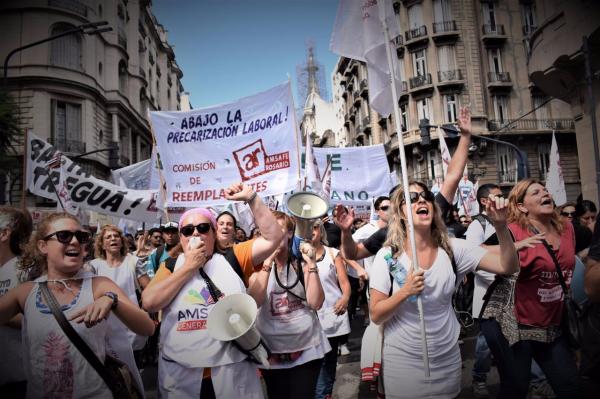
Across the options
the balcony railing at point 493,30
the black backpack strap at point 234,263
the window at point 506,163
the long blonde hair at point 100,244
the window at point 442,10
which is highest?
the window at point 442,10

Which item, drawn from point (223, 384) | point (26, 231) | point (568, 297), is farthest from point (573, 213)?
point (26, 231)

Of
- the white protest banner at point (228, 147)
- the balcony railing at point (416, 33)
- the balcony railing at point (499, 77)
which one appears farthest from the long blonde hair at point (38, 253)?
the balcony railing at point (499, 77)

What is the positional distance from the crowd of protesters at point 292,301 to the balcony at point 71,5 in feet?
45.9

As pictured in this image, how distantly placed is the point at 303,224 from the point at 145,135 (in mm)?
30569

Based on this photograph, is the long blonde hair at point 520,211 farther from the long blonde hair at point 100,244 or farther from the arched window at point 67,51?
A: the arched window at point 67,51

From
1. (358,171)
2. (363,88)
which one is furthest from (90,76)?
(363,88)

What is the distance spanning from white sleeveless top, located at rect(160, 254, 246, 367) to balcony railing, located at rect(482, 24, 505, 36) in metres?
31.8

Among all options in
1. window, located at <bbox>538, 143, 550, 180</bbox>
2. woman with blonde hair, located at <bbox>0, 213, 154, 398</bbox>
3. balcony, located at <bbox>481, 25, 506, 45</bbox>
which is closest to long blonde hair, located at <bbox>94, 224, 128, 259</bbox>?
woman with blonde hair, located at <bbox>0, 213, 154, 398</bbox>

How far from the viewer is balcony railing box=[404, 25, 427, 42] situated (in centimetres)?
2909

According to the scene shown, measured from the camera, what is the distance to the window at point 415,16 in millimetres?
29516

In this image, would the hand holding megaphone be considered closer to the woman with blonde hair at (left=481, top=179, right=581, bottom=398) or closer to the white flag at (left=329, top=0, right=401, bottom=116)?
the white flag at (left=329, top=0, right=401, bottom=116)

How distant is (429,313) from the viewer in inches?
93.0

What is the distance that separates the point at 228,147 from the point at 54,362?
3.90 meters

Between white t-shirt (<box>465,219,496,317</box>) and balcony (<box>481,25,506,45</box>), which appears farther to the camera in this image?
balcony (<box>481,25,506,45</box>)
